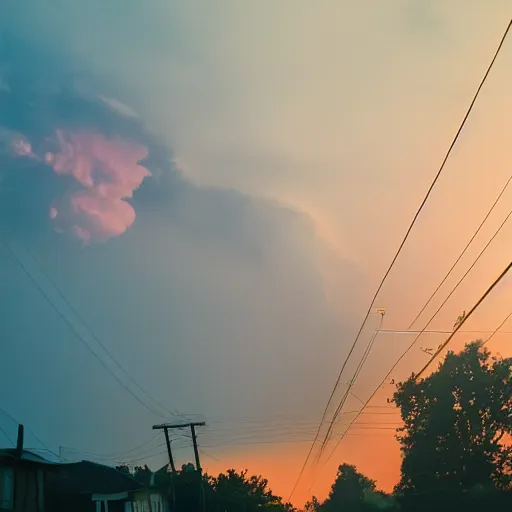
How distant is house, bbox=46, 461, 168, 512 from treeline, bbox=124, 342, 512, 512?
306 inches

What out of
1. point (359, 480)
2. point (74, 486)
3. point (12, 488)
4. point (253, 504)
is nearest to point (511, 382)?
point (253, 504)

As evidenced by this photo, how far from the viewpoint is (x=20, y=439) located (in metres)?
30.1

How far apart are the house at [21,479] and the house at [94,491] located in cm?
249

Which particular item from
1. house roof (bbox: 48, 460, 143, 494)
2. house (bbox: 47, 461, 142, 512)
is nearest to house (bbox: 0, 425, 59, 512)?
house (bbox: 47, 461, 142, 512)

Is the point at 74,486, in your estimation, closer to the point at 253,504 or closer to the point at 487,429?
the point at 253,504

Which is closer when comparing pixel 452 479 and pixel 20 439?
pixel 20 439

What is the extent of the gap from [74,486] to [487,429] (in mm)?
42814

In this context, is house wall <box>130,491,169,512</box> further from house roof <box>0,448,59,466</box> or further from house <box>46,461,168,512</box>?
house roof <box>0,448,59,466</box>

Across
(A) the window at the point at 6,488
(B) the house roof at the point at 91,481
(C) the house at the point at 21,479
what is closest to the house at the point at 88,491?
(B) the house roof at the point at 91,481

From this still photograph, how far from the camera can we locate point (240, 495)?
190 ft

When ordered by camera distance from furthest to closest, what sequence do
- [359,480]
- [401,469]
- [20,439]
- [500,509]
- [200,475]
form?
[359,480] → [401,469] → [200,475] → [500,509] → [20,439]

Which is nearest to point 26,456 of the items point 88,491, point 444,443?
point 88,491

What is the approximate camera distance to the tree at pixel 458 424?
63.0 m

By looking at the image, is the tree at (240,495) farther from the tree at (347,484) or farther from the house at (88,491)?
the tree at (347,484)
